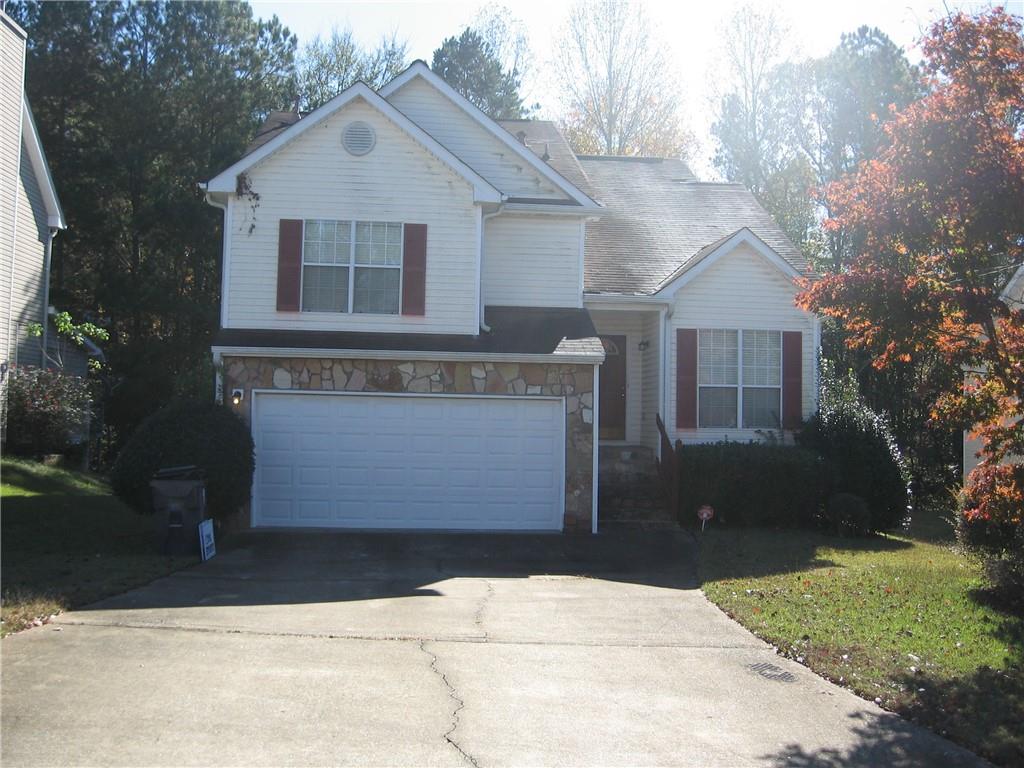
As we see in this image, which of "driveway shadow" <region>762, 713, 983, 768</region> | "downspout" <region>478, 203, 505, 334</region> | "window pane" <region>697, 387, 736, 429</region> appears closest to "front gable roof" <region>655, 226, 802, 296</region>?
"window pane" <region>697, 387, 736, 429</region>

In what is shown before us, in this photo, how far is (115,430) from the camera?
1034 inches

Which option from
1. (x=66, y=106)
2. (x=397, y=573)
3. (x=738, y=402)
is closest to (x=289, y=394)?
(x=397, y=573)

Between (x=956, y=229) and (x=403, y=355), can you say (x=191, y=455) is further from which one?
(x=956, y=229)

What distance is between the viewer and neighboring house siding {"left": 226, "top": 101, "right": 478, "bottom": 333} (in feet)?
50.5

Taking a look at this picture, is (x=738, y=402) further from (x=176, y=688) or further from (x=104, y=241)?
(x=104, y=241)

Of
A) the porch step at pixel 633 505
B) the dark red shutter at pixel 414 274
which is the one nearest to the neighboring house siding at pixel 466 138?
the dark red shutter at pixel 414 274

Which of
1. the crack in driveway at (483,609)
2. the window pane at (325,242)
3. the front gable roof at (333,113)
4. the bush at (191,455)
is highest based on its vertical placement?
the front gable roof at (333,113)

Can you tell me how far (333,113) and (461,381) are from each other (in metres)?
4.89

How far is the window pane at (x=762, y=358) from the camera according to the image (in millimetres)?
17594

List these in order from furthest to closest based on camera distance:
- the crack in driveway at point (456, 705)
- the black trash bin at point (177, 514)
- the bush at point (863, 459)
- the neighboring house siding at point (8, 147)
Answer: the neighboring house siding at point (8, 147) < the bush at point (863, 459) < the black trash bin at point (177, 514) < the crack in driveway at point (456, 705)

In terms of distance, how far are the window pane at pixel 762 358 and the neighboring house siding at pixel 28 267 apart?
48.5 ft

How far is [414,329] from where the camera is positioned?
15.5 meters

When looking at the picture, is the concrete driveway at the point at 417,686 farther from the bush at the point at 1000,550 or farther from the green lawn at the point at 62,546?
the bush at the point at 1000,550

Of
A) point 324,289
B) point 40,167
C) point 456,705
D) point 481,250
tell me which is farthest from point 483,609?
point 40,167
